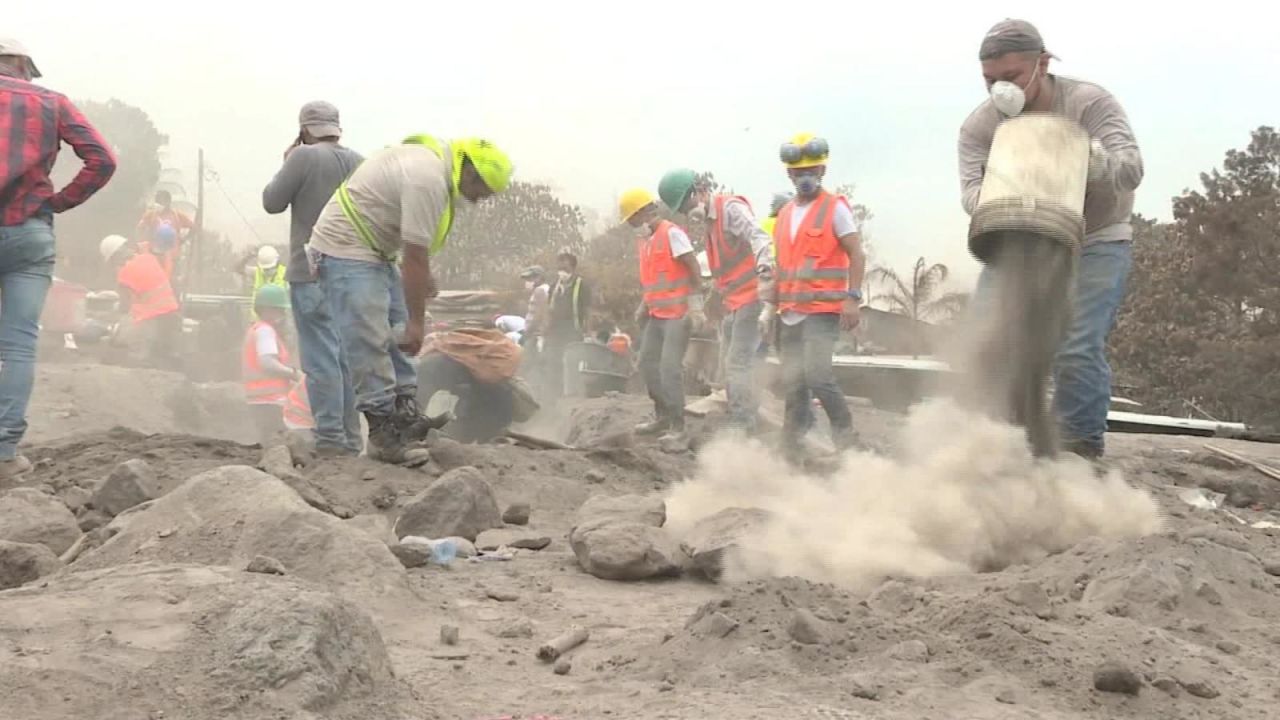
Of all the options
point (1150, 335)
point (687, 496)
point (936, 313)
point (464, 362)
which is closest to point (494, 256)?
point (936, 313)

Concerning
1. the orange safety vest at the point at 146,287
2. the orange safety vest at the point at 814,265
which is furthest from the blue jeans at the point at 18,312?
the orange safety vest at the point at 146,287

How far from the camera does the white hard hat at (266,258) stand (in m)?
13.6

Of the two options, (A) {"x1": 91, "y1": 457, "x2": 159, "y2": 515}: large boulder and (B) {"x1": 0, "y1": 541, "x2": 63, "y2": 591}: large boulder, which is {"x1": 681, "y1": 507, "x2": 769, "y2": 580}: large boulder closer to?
(B) {"x1": 0, "y1": 541, "x2": 63, "y2": 591}: large boulder

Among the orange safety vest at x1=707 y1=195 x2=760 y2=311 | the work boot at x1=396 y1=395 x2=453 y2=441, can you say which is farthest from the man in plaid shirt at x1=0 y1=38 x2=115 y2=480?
the orange safety vest at x1=707 y1=195 x2=760 y2=311

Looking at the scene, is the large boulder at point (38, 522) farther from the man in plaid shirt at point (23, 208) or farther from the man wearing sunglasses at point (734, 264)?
the man wearing sunglasses at point (734, 264)

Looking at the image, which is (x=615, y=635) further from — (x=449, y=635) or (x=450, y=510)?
(x=450, y=510)

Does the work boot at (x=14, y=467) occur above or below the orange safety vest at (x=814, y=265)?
below

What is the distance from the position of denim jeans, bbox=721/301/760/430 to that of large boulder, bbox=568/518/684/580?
11.5 ft

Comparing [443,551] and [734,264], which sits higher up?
[734,264]

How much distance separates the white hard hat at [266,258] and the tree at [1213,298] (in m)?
11.3

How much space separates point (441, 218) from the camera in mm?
5562

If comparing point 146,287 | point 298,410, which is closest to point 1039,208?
point 298,410

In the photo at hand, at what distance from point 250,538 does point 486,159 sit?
2.53 m

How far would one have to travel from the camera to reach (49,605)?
2529 mm
